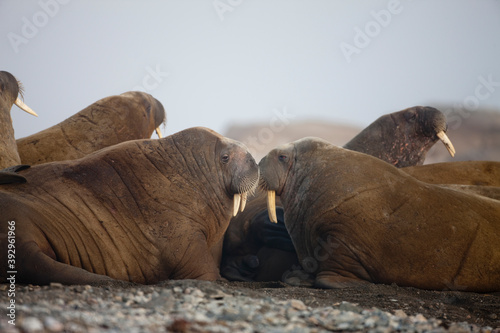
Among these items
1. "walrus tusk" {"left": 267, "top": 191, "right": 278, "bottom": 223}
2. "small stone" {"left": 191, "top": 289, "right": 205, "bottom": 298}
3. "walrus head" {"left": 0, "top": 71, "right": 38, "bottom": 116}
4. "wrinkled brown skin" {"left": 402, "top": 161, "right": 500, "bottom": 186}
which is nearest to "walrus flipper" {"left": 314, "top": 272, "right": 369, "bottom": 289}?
"walrus tusk" {"left": 267, "top": 191, "right": 278, "bottom": 223}

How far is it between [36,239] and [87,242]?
0.42 m

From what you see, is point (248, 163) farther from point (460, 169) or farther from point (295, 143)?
point (460, 169)

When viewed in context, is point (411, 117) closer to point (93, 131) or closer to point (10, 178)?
point (93, 131)

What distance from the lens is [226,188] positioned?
4.50 metres

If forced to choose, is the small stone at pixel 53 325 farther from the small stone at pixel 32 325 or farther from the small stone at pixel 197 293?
the small stone at pixel 197 293

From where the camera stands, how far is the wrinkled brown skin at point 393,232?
172 inches

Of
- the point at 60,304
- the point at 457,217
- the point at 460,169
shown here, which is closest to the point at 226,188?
the point at 457,217

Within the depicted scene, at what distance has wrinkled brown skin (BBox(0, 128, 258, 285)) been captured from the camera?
11.3 ft

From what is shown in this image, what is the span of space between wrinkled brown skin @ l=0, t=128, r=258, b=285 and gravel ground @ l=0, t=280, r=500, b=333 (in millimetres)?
528

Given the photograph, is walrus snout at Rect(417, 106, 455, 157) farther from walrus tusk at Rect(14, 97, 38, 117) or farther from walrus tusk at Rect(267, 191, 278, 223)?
walrus tusk at Rect(14, 97, 38, 117)

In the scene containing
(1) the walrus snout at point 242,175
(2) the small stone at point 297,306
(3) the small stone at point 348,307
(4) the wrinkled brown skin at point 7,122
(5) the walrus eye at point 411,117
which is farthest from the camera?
(5) the walrus eye at point 411,117

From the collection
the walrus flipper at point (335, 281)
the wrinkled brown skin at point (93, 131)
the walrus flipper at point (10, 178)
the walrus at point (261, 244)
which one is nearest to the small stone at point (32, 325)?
the walrus flipper at point (10, 178)

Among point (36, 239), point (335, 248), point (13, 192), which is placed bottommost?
point (335, 248)

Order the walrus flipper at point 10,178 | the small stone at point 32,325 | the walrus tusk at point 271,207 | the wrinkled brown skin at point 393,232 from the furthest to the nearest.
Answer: the walrus tusk at point 271,207 < the wrinkled brown skin at point 393,232 < the walrus flipper at point 10,178 < the small stone at point 32,325
